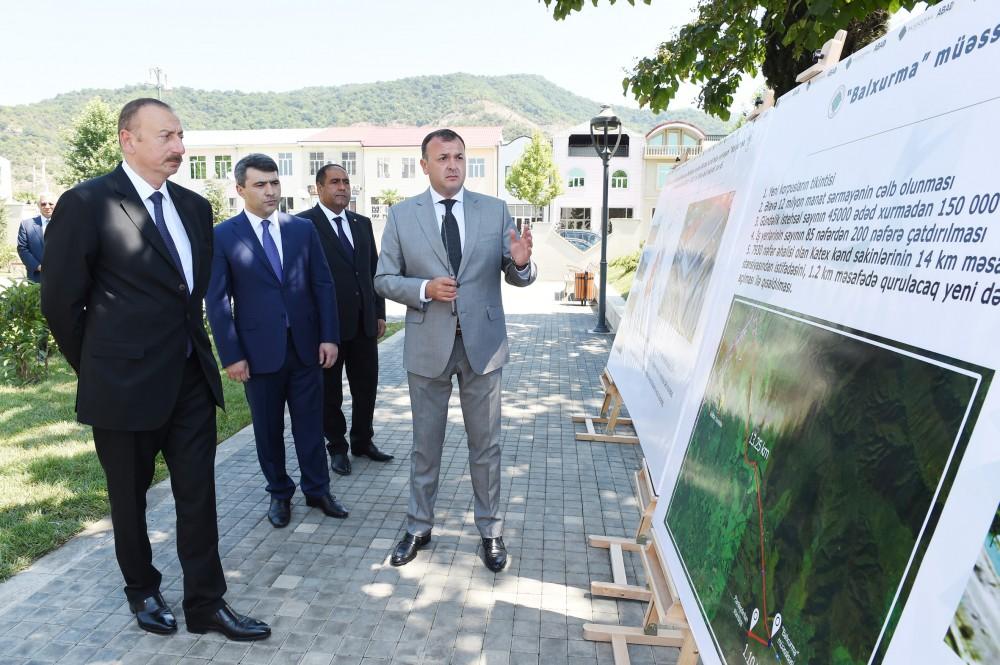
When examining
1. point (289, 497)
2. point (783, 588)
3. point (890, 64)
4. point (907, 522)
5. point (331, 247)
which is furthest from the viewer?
point (331, 247)

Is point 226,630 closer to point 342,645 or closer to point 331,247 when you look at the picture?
point 342,645

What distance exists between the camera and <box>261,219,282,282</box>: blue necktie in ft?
13.5

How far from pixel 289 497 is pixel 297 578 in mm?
845

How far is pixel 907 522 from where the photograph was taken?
1.25m

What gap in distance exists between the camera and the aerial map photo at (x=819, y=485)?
1.24m

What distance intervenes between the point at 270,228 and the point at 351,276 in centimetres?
106

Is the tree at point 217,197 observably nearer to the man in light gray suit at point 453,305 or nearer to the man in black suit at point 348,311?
the man in black suit at point 348,311

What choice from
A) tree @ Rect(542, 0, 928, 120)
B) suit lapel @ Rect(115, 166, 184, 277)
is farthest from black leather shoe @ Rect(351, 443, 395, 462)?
tree @ Rect(542, 0, 928, 120)

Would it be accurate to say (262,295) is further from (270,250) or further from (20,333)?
(20,333)

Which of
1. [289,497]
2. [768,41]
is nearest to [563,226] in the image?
[768,41]

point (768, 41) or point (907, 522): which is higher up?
point (768, 41)

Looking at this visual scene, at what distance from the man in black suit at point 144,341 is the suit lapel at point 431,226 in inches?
43.0

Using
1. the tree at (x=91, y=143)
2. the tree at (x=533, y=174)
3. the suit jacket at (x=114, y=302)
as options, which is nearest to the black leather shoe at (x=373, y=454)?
the suit jacket at (x=114, y=302)

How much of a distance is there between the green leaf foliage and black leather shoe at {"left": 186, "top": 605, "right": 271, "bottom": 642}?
50382 mm
